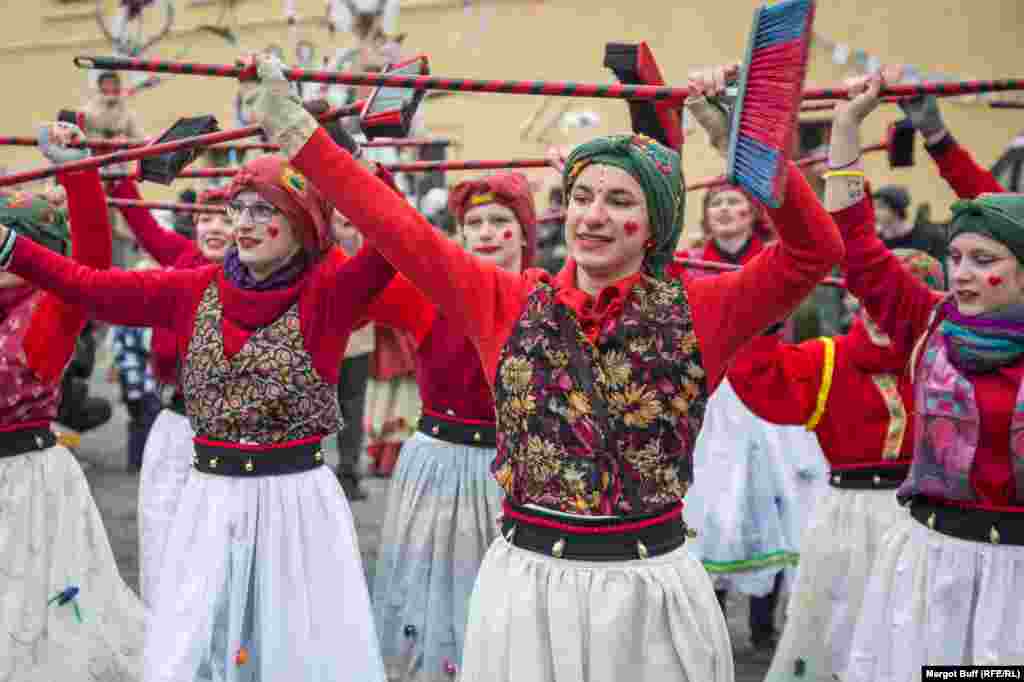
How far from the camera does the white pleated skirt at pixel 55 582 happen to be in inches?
182

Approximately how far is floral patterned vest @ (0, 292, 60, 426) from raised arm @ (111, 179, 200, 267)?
1.14 m

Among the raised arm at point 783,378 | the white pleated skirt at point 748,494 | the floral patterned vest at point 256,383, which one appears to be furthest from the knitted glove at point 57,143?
the white pleated skirt at point 748,494

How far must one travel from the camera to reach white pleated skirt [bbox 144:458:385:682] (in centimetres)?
393

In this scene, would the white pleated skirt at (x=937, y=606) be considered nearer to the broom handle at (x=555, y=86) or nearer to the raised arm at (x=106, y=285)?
the broom handle at (x=555, y=86)

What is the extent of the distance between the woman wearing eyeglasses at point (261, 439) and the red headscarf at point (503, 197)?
3.32 feet

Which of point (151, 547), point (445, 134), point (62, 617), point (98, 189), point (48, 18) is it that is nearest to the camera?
point (98, 189)

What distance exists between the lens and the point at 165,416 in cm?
623

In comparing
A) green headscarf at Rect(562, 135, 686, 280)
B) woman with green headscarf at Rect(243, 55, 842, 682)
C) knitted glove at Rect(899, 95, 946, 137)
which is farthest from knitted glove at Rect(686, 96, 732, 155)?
knitted glove at Rect(899, 95, 946, 137)

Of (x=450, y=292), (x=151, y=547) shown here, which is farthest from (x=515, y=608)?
(x=151, y=547)

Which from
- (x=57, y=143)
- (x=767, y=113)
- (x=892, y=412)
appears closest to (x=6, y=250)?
(x=57, y=143)

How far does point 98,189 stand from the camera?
430cm

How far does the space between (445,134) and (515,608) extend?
15925 mm

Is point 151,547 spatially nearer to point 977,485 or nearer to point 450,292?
point 450,292

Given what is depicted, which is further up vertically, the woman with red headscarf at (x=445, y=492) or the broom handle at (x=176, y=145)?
the broom handle at (x=176, y=145)
